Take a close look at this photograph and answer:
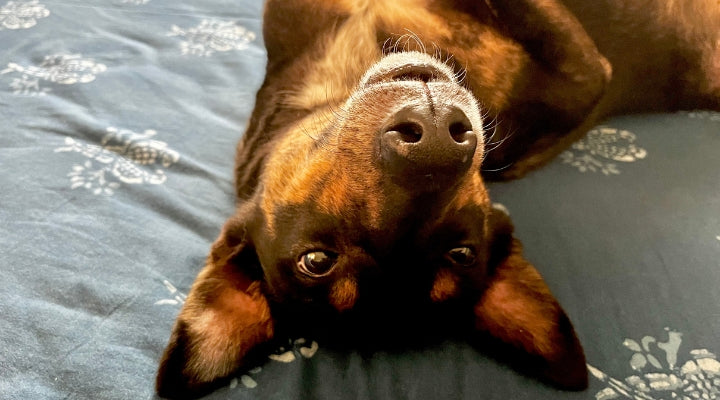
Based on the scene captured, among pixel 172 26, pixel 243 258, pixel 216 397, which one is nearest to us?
pixel 216 397

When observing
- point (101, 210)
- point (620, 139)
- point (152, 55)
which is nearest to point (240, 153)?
point (101, 210)

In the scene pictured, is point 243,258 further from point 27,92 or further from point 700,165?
point 700,165

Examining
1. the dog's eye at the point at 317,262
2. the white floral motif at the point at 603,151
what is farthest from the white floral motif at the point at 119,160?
the white floral motif at the point at 603,151

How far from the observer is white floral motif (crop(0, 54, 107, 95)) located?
2346mm

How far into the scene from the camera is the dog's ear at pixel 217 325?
4.58 feet

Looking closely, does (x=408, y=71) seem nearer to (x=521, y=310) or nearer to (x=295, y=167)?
(x=295, y=167)

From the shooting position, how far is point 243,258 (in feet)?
5.60

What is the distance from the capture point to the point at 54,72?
8.02ft

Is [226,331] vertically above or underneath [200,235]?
above

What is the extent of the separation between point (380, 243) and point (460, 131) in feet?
1.15

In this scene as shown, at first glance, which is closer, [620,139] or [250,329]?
[250,329]

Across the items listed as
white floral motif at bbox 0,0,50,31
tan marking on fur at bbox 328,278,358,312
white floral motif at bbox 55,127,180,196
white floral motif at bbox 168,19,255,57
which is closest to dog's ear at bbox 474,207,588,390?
tan marking on fur at bbox 328,278,358,312

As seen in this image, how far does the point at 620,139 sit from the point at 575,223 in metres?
0.54

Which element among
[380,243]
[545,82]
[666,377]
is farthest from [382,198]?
[545,82]
